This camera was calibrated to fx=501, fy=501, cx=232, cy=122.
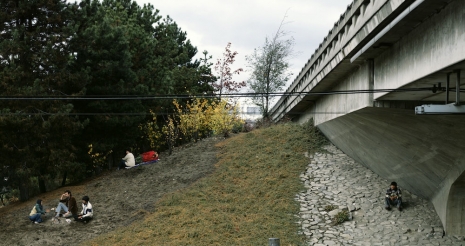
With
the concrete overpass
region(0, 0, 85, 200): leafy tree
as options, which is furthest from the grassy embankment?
region(0, 0, 85, 200): leafy tree

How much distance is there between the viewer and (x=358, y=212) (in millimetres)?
15266

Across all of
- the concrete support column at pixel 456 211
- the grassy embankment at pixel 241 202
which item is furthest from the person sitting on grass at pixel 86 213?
the concrete support column at pixel 456 211

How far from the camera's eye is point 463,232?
12.7 metres

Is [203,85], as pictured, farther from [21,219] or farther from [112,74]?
[21,219]

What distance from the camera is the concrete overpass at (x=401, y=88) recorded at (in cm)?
754

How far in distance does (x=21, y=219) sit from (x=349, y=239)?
1137 cm

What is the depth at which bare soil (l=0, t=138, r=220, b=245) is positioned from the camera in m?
16.1

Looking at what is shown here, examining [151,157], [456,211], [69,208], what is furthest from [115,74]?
[456,211]

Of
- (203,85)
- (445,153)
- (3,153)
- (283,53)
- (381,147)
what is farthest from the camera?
(203,85)

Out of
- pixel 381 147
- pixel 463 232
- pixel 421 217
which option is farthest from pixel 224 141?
pixel 463 232

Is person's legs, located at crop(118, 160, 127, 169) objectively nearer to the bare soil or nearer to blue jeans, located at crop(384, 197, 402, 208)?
the bare soil

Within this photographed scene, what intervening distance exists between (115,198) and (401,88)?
40.7 feet

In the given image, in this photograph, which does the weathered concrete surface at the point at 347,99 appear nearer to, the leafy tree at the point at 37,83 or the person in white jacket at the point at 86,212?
the person in white jacket at the point at 86,212

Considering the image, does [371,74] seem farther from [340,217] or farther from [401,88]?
[340,217]
